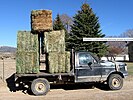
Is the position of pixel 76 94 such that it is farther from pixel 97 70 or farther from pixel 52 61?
pixel 52 61

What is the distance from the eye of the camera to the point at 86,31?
121 ft

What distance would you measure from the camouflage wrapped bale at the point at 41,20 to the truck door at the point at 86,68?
1.97 metres

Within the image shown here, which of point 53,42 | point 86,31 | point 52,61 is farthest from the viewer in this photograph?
point 86,31

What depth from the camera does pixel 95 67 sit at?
12.8m

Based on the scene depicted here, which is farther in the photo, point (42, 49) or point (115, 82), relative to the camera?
point (115, 82)

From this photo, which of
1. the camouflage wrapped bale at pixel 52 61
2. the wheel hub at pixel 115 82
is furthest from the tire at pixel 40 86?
the wheel hub at pixel 115 82

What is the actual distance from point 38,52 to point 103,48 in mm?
24553

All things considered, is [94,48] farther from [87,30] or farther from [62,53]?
[62,53]

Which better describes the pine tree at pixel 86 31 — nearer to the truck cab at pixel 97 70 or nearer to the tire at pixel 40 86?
the truck cab at pixel 97 70

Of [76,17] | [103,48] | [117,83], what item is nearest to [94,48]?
[103,48]

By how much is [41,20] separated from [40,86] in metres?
3.11

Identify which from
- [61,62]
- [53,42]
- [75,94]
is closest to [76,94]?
[75,94]

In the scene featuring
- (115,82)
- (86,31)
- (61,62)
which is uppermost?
(86,31)

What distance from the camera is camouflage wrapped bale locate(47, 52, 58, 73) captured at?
→ 1231 cm
